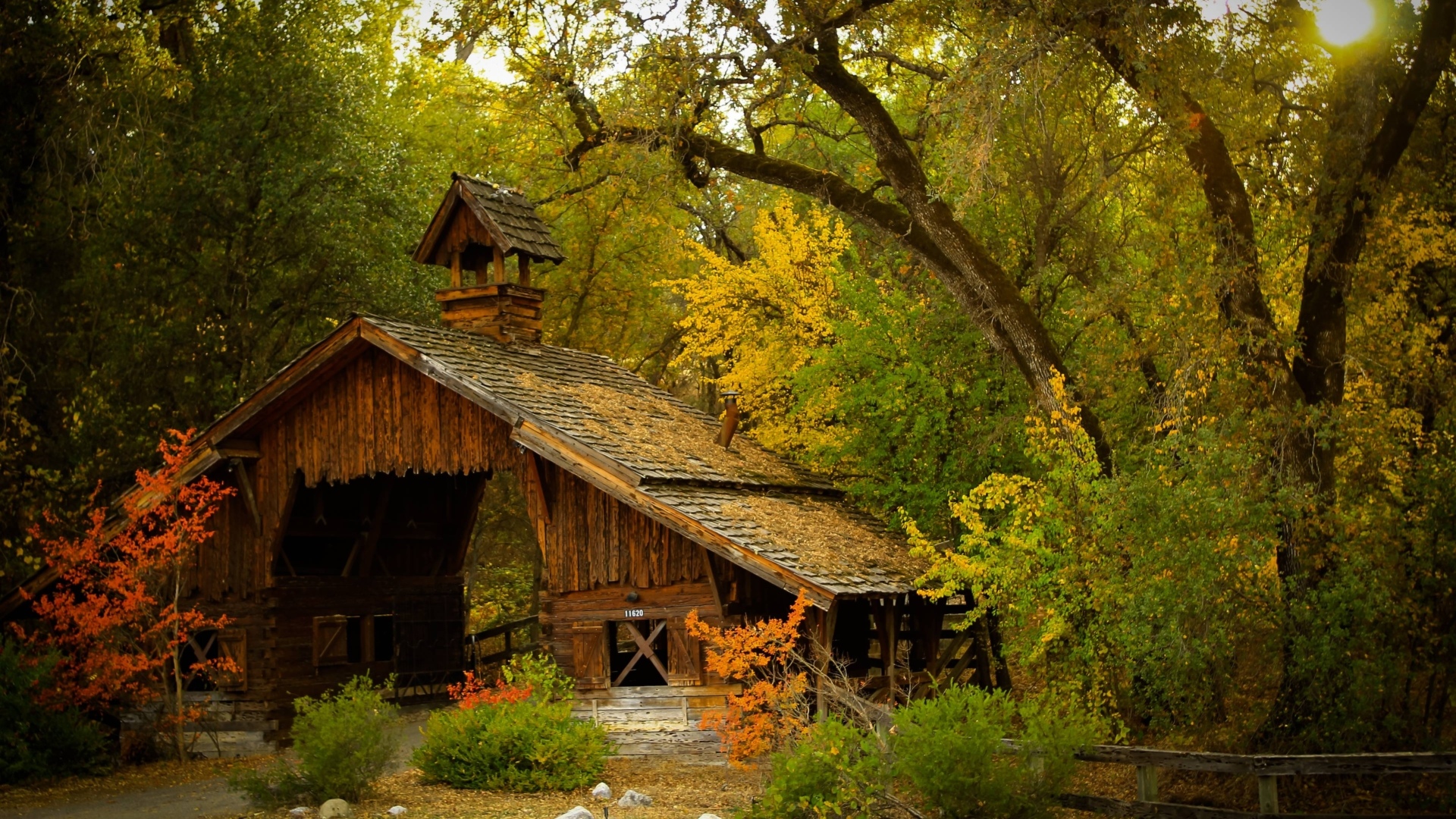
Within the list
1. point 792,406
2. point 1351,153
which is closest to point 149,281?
point 792,406

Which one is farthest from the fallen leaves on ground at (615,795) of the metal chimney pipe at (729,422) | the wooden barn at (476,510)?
the metal chimney pipe at (729,422)

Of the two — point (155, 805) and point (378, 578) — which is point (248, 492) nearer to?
point (378, 578)

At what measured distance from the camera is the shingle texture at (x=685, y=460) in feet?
53.4

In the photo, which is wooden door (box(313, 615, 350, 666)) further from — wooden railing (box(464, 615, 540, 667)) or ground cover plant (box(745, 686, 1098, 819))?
ground cover plant (box(745, 686, 1098, 819))

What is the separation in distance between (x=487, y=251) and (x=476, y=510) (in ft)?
16.7

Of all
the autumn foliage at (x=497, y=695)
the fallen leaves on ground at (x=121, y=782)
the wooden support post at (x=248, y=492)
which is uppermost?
the wooden support post at (x=248, y=492)

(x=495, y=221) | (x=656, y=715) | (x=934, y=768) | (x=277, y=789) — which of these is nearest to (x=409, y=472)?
(x=495, y=221)

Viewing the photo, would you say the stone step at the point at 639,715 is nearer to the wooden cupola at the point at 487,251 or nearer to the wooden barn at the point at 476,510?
the wooden barn at the point at 476,510

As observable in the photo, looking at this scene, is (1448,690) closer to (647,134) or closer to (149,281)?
(647,134)

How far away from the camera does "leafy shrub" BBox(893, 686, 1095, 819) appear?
37.0 feet

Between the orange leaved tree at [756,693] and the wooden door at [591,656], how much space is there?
294 cm

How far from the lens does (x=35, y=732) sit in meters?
17.8

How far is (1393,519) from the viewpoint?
1266 centimetres

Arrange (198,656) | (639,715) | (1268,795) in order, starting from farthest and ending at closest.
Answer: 1. (198,656)
2. (639,715)
3. (1268,795)
